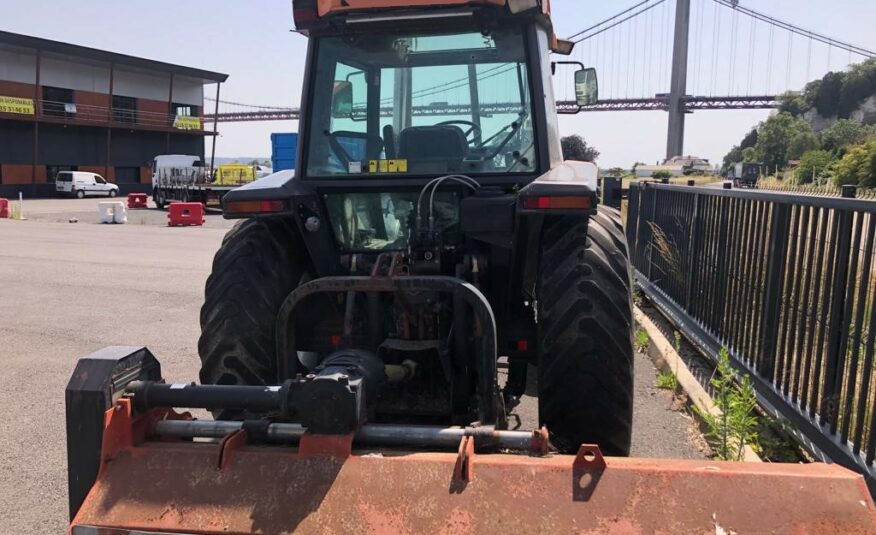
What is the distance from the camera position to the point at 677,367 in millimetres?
5617

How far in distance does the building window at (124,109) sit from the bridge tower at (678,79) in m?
54.8

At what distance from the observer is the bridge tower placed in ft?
245

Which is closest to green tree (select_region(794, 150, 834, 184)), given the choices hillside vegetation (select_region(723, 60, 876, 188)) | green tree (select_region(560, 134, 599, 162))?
hillside vegetation (select_region(723, 60, 876, 188))

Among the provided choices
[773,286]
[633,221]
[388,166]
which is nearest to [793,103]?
[633,221]

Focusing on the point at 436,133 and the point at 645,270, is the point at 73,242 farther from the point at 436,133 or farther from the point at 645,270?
the point at 436,133

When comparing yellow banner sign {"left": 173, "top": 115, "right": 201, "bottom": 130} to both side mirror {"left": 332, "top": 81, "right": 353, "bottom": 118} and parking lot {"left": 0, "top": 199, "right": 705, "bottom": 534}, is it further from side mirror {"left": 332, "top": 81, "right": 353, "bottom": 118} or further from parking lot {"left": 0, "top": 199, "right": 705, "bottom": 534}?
side mirror {"left": 332, "top": 81, "right": 353, "bottom": 118}

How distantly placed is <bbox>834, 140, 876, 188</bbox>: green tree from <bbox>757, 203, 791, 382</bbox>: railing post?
2009 centimetres

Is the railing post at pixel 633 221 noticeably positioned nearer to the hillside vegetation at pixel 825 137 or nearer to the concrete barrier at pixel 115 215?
the hillside vegetation at pixel 825 137

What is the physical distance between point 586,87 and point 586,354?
2478 mm

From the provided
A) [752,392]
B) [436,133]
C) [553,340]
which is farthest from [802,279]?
[436,133]

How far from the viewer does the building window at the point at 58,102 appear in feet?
139

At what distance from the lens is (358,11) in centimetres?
351

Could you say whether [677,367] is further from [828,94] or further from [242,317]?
[828,94]

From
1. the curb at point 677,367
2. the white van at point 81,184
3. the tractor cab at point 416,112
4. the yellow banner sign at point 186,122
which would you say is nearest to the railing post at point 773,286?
the curb at point 677,367
